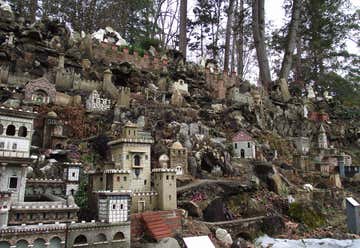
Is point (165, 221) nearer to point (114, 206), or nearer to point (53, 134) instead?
point (114, 206)

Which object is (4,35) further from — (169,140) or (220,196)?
(220,196)

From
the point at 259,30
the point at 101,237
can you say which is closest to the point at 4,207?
the point at 101,237

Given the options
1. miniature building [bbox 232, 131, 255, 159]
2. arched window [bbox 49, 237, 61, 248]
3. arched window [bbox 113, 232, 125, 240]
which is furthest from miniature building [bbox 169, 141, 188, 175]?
arched window [bbox 49, 237, 61, 248]

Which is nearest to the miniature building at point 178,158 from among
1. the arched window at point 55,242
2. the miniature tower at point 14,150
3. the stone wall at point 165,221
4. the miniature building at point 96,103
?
the stone wall at point 165,221

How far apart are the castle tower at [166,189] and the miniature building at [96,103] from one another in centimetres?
1304

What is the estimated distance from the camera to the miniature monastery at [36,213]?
13375 mm

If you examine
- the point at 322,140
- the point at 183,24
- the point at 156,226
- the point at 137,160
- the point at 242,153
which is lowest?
the point at 156,226

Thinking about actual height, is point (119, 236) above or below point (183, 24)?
below

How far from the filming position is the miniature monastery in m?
13.4

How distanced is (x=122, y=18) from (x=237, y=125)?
29314mm

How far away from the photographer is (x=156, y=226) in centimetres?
1599

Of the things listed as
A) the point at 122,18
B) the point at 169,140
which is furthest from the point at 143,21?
the point at 169,140

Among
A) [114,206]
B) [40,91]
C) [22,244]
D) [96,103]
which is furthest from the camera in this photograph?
[96,103]

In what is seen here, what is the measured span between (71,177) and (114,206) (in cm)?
447
